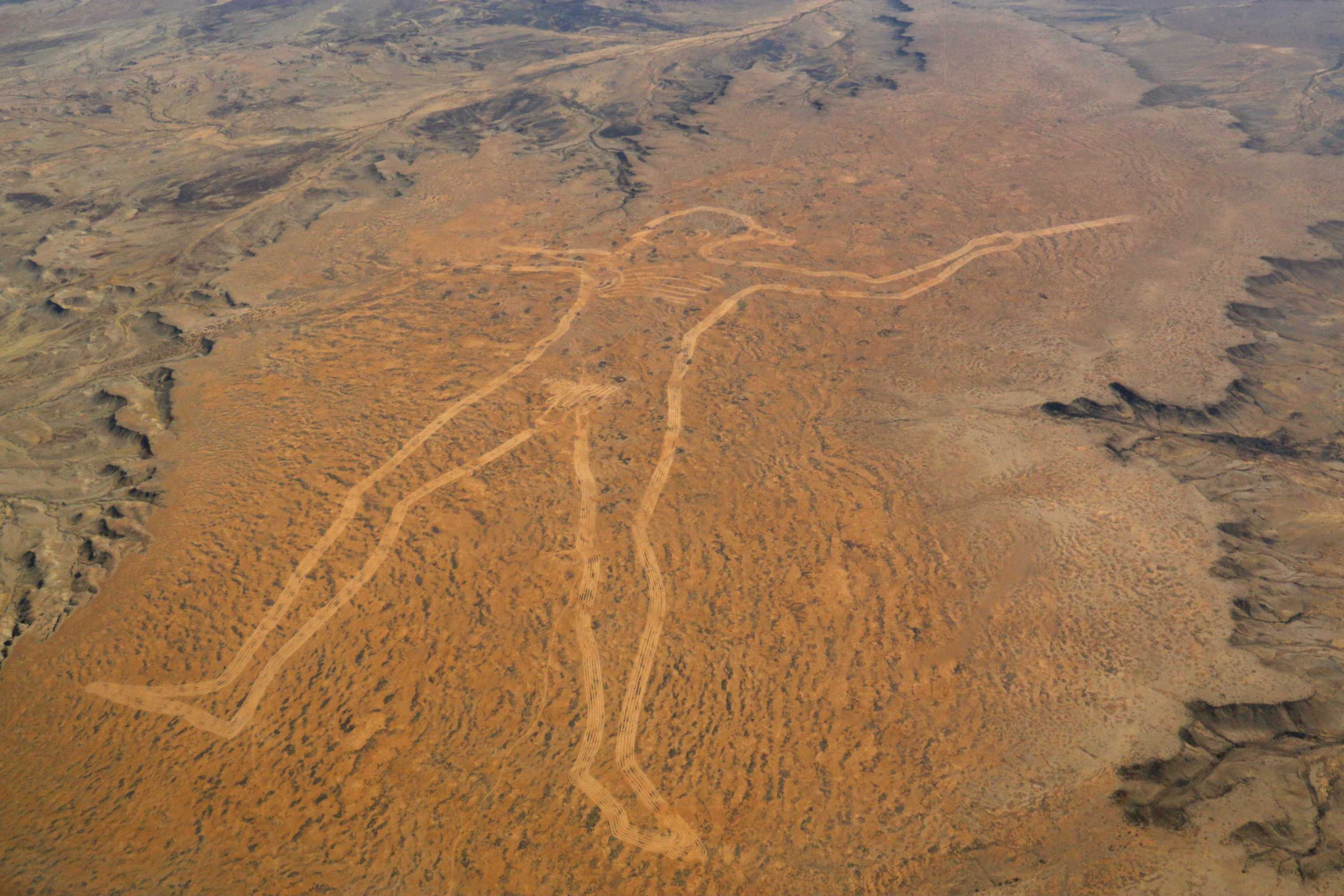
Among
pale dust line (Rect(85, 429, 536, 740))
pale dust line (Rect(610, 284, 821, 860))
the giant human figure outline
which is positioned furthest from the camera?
pale dust line (Rect(85, 429, 536, 740))

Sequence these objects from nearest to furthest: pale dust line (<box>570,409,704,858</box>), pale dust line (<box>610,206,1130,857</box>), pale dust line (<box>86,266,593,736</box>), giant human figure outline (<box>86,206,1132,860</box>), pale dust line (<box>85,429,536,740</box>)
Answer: pale dust line (<box>570,409,704,858</box>)
pale dust line (<box>610,206,1130,857</box>)
giant human figure outline (<box>86,206,1132,860</box>)
pale dust line (<box>85,429,536,740</box>)
pale dust line (<box>86,266,593,736</box>)

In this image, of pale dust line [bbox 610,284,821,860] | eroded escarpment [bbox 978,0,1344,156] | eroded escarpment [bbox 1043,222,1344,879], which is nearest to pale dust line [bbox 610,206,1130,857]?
pale dust line [bbox 610,284,821,860]

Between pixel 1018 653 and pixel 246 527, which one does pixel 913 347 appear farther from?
pixel 246 527

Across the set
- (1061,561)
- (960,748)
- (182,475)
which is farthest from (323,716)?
(1061,561)

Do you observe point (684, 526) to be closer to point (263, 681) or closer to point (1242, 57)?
point (263, 681)

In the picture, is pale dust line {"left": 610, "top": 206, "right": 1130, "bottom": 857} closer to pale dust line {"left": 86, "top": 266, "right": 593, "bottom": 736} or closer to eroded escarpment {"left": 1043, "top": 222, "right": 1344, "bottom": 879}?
pale dust line {"left": 86, "top": 266, "right": 593, "bottom": 736}

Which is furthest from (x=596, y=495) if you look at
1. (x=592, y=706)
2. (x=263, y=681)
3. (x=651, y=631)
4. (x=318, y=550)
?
(x=263, y=681)
